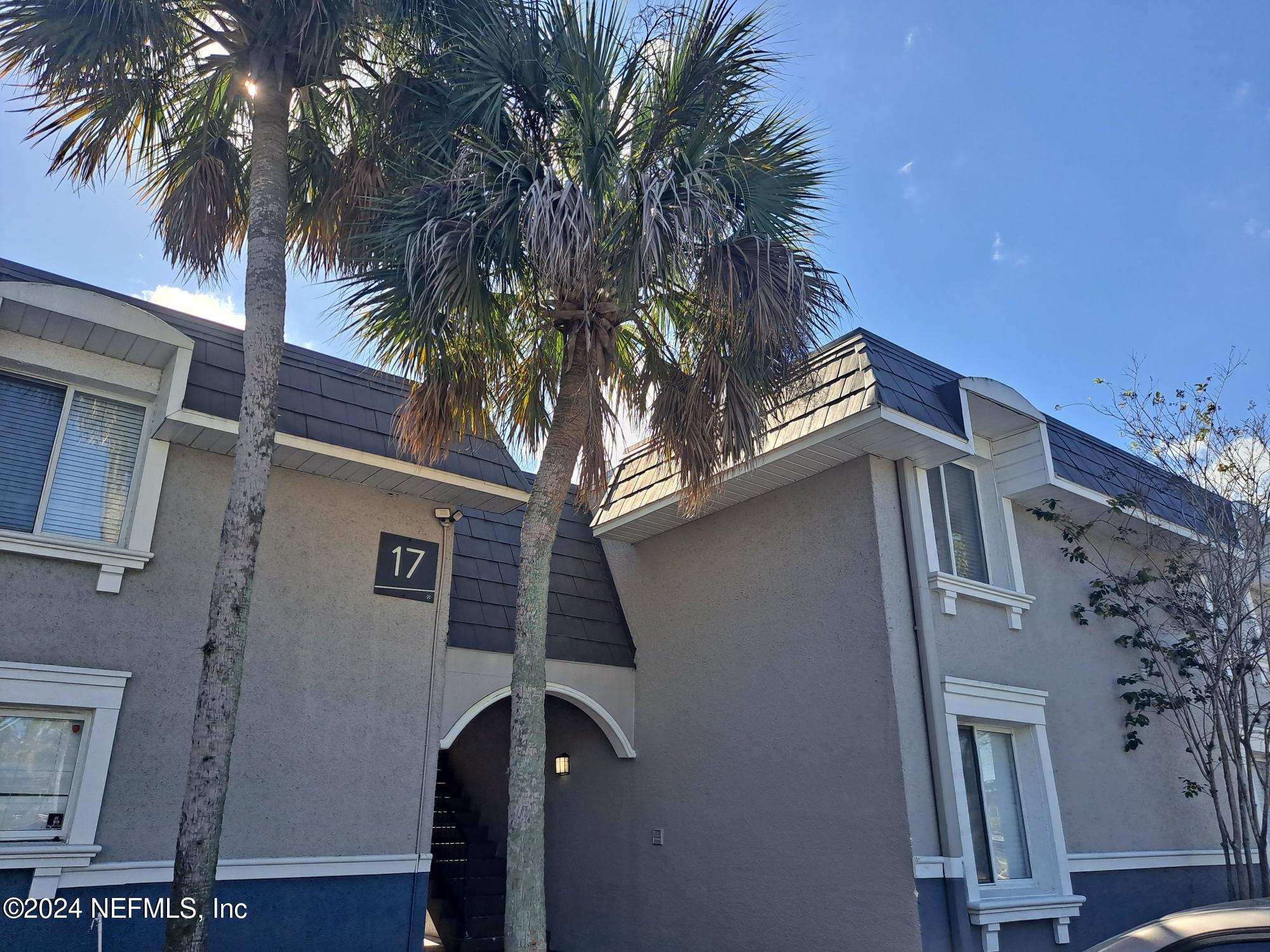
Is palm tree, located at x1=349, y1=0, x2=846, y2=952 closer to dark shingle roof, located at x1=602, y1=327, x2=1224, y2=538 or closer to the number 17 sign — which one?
dark shingle roof, located at x1=602, y1=327, x2=1224, y2=538

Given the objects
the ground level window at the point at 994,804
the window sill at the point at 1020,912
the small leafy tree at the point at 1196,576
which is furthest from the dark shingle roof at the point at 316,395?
the small leafy tree at the point at 1196,576

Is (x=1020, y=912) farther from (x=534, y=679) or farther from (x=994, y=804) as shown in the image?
(x=534, y=679)

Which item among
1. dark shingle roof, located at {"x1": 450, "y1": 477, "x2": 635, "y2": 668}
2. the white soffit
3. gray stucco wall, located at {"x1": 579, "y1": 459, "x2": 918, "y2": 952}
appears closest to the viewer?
the white soffit

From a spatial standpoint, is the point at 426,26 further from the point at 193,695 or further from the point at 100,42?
the point at 193,695

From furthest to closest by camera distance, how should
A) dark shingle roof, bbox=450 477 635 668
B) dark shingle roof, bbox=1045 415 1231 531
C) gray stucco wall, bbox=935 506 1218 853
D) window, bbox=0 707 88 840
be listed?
dark shingle roof, bbox=1045 415 1231 531 → dark shingle roof, bbox=450 477 635 668 → gray stucco wall, bbox=935 506 1218 853 → window, bbox=0 707 88 840

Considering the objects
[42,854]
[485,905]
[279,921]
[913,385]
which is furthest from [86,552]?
[913,385]

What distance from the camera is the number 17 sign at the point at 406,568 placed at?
837cm

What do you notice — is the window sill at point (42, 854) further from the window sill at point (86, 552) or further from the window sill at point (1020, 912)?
the window sill at point (1020, 912)

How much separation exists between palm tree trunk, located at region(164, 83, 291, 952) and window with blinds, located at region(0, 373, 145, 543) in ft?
7.06

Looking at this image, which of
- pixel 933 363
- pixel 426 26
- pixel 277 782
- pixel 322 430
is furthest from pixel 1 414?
pixel 933 363

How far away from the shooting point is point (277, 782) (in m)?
7.34

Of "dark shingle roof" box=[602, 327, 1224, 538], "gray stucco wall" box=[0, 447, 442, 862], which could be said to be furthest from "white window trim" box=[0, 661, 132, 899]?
"dark shingle roof" box=[602, 327, 1224, 538]

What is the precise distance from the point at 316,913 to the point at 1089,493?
864 cm

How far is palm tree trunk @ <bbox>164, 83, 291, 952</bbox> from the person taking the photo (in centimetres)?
488
